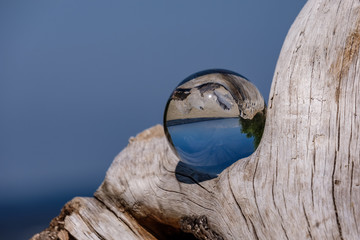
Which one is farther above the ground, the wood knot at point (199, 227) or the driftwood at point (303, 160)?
the driftwood at point (303, 160)

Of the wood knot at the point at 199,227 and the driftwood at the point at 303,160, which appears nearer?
the driftwood at the point at 303,160

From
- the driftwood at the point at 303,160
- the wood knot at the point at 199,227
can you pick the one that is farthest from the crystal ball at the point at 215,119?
the wood knot at the point at 199,227

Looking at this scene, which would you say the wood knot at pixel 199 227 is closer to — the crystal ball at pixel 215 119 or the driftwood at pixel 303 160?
the driftwood at pixel 303 160

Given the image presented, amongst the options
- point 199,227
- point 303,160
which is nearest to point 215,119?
point 303,160

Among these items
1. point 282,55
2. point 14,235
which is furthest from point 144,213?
point 14,235

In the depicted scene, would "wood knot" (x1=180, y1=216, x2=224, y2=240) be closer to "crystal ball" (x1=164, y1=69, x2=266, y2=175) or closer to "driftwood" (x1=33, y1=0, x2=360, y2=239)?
"driftwood" (x1=33, y1=0, x2=360, y2=239)

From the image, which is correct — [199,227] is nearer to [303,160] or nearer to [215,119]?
[215,119]
